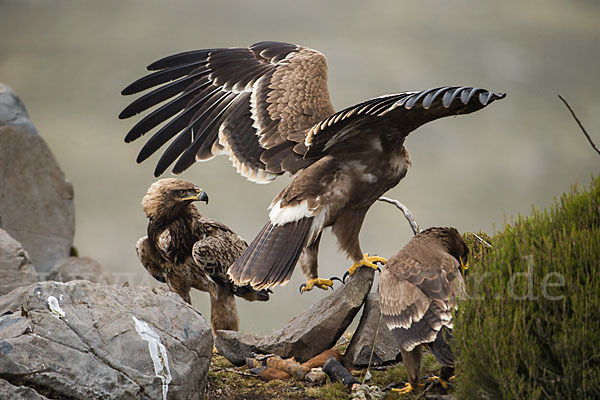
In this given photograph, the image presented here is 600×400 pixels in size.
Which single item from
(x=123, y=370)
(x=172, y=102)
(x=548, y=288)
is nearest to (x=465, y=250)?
(x=548, y=288)

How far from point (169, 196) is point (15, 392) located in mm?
2576

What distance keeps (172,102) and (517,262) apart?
425cm

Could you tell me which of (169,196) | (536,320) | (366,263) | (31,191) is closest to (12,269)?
(169,196)

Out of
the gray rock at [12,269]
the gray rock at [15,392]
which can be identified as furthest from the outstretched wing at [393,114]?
the gray rock at [12,269]

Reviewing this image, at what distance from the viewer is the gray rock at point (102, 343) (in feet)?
12.4

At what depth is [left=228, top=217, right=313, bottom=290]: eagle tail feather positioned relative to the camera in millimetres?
5082

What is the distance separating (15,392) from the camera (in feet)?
12.0

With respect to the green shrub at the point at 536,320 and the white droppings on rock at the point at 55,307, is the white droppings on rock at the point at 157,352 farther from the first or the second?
the green shrub at the point at 536,320

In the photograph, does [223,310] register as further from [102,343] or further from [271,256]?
[102,343]

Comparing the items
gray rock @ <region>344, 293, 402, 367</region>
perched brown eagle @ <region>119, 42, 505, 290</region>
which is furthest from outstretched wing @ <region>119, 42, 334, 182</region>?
gray rock @ <region>344, 293, 402, 367</region>

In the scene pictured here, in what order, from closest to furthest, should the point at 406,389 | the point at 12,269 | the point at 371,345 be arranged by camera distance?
the point at 406,389, the point at 371,345, the point at 12,269

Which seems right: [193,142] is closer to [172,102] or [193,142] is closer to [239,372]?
Result: [172,102]

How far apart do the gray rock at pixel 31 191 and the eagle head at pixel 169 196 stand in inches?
208

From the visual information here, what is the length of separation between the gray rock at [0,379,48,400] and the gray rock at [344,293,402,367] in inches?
103
